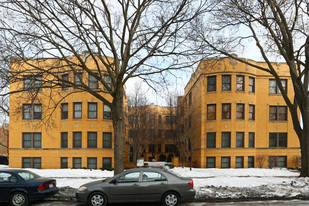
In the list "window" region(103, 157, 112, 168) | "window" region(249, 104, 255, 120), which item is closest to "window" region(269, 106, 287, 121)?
"window" region(249, 104, 255, 120)

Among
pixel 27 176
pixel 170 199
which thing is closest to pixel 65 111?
pixel 27 176

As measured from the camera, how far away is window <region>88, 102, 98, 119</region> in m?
26.7

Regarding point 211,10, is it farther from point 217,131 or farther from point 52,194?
point 217,131

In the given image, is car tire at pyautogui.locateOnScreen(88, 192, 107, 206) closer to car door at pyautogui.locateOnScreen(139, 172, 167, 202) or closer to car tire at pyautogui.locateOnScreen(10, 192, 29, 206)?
car door at pyautogui.locateOnScreen(139, 172, 167, 202)

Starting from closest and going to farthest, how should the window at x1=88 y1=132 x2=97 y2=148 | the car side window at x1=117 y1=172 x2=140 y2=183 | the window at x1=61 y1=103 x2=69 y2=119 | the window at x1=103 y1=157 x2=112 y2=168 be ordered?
the car side window at x1=117 y1=172 x2=140 y2=183, the window at x1=103 y1=157 x2=112 y2=168, the window at x1=88 y1=132 x2=97 y2=148, the window at x1=61 y1=103 x2=69 y2=119

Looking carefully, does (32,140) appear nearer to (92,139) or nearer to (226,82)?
(92,139)

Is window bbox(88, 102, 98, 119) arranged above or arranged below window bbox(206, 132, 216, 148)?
above

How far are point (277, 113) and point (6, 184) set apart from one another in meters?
27.1

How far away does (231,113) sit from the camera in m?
26.8

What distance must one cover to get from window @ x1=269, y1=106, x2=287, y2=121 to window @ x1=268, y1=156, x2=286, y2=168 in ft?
13.6

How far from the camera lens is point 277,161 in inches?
1102

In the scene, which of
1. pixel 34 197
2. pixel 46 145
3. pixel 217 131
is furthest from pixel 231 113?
pixel 34 197

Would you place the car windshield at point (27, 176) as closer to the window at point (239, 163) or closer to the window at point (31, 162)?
the window at point (31, 162)

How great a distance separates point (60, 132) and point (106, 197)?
19552 mm
